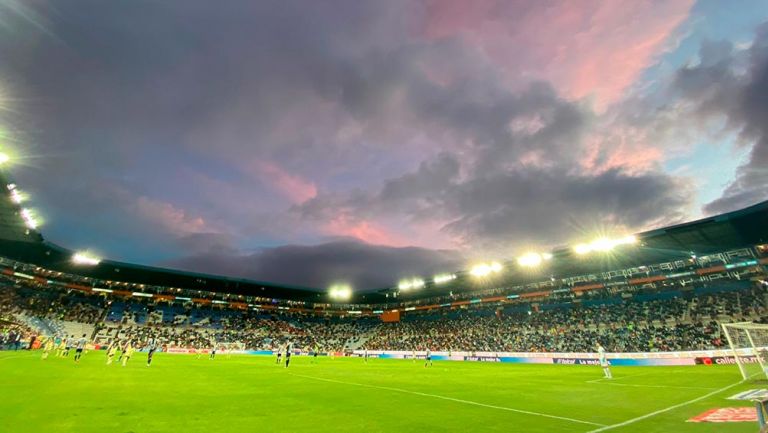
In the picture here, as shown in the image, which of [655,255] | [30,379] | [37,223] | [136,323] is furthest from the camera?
[136,323]

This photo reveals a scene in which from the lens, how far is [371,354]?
6425 centimetres

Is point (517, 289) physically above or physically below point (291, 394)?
above

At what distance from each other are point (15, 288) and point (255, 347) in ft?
132

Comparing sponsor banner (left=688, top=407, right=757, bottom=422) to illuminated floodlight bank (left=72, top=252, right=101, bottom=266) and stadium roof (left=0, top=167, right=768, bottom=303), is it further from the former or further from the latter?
illuminated floodlight bank (left=72, top=252, right=101, bottom=266)

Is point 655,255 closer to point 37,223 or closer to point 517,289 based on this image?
point 517,289

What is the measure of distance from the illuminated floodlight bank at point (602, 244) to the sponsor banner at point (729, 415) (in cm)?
3089

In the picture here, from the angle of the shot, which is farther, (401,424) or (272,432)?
(401,424)

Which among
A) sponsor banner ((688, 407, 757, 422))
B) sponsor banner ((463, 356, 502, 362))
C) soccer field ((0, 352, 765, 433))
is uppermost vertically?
sponsor banner ((463, 356, 502, 362))

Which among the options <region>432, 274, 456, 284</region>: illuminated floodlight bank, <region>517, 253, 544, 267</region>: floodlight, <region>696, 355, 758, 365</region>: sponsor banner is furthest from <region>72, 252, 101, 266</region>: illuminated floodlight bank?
<region>696, 355, 758, 365</region>: sponsor banner

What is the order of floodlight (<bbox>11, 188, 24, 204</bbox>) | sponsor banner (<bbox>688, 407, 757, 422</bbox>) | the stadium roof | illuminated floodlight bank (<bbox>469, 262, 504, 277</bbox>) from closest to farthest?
sponsor banner (<bbox>688, 407, 757, 422</bbox>)
floodlight (<bbox>11, 188, 24, 204</bbox>)
the stadium roof
illuminated floodlight bank (<bbox>469, 262, 504, 277</bbox>)

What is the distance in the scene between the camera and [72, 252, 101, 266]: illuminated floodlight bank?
49938 mm

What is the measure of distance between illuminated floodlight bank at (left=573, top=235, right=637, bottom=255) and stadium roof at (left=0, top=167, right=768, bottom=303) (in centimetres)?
98

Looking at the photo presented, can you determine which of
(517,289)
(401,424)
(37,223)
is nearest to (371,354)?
(517,289)

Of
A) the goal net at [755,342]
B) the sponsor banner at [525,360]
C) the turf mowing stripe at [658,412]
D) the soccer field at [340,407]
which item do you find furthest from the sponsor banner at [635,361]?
the turf mowing stripe at [658,412]
